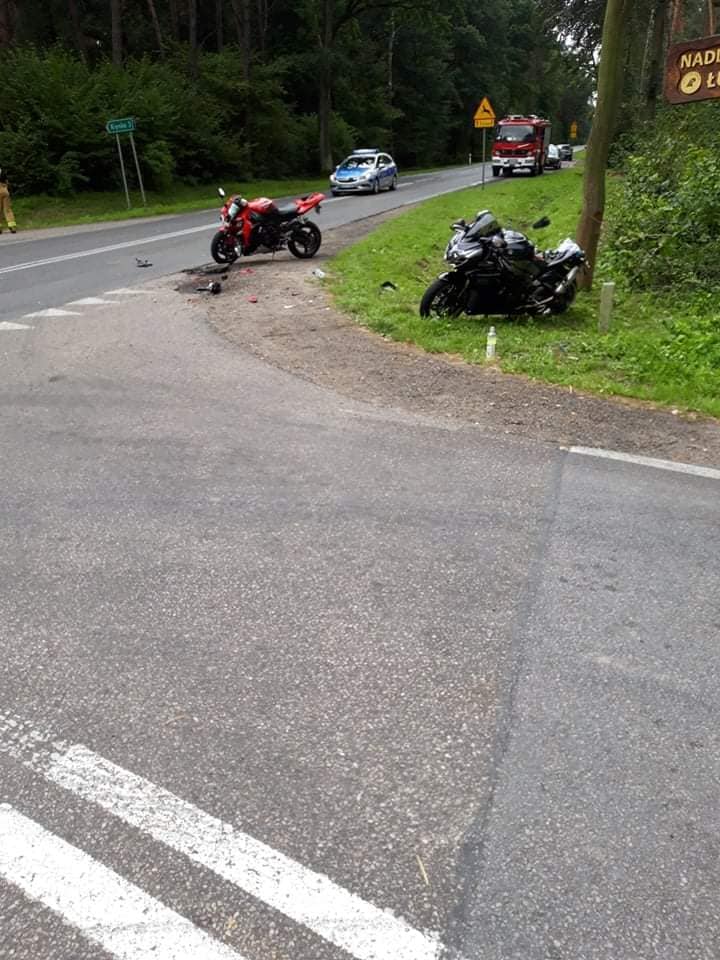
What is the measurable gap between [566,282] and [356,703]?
24.7 ft

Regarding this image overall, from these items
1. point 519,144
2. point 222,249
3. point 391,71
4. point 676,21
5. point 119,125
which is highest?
point 391,71

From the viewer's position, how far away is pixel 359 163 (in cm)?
3161

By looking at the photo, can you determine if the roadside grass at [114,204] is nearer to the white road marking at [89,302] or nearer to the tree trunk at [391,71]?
the white road marking at [89,302]

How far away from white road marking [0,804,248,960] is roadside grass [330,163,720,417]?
5.72 metres

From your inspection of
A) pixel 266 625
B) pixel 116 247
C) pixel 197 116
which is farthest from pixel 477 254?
pixel 197 116

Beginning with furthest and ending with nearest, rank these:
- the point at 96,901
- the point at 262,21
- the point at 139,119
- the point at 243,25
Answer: the point at 262,21, the point at 243,25, the point at 139,119, the point at 96,901

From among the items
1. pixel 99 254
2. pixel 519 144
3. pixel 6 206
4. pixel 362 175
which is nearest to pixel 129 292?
pixel 99 254

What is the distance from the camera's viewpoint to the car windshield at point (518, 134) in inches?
1508

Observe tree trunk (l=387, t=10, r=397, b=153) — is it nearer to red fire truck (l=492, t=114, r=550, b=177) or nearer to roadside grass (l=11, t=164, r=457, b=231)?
red fire truck (l=492, t=114, r=550, b=177)

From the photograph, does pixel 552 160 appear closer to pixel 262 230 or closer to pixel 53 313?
pixel 262 230

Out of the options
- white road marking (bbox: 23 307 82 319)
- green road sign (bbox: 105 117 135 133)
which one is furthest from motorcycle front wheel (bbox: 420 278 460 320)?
green road sign (bbox: 105 117 135 133)

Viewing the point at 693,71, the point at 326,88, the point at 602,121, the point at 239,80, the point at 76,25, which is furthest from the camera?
the point at 326,88

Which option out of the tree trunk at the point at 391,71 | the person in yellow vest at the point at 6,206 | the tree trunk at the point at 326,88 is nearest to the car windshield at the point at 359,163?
the tree trunk at the point at 326,88

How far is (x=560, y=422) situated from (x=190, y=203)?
2652 centimetres
